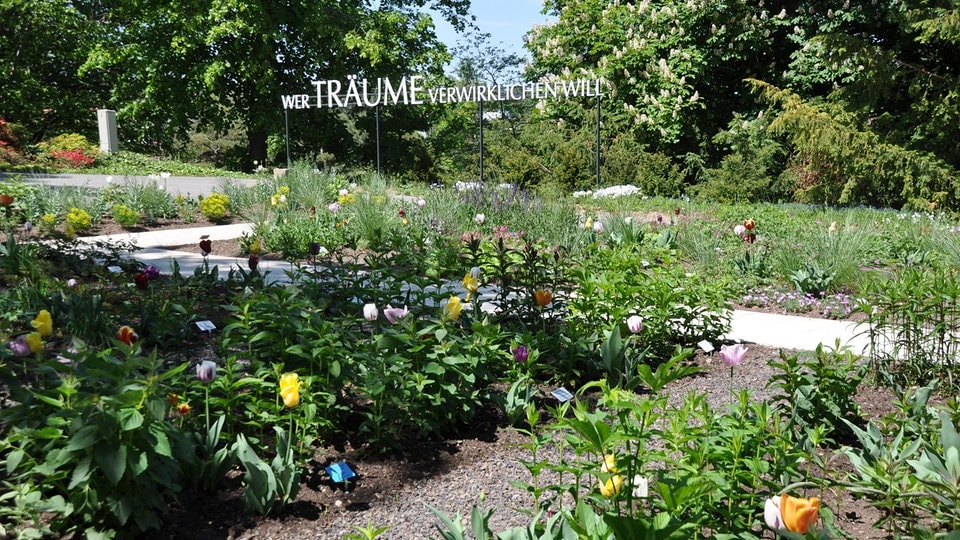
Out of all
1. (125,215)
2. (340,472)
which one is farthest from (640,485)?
(125,215)

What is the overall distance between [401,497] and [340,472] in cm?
23

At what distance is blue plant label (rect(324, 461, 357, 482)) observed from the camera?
2.49m

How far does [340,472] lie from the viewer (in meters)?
2.51

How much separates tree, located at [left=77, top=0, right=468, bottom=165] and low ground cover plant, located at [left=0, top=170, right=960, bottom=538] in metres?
15.5

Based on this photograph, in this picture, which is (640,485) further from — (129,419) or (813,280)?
(813,280)

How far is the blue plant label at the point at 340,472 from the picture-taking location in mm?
2486

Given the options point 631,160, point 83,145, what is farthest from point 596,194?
point 83,145

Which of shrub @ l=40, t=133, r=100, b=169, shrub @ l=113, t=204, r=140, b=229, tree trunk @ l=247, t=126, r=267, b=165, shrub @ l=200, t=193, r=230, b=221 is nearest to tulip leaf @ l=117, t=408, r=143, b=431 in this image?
shrub @ l=113, t=204, r=140, b=229

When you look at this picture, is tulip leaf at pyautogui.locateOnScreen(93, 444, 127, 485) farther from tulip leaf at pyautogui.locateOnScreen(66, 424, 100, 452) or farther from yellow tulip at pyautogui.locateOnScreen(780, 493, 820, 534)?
yellow tulip at pyautogui.locateOnScreen(780, 493, 820, 534)

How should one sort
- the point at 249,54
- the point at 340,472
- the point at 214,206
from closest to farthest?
the point at 340,472 → the point at 214,206 → the point at 249,54

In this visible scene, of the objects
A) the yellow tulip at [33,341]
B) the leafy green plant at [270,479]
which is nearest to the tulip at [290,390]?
the leafy green plant at [270,479]

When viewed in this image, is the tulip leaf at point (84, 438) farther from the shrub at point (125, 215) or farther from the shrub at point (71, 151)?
the shrub at point (71, 151)

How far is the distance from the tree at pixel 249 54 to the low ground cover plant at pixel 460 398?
1553 centimetres

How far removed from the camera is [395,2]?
23.1 meters
